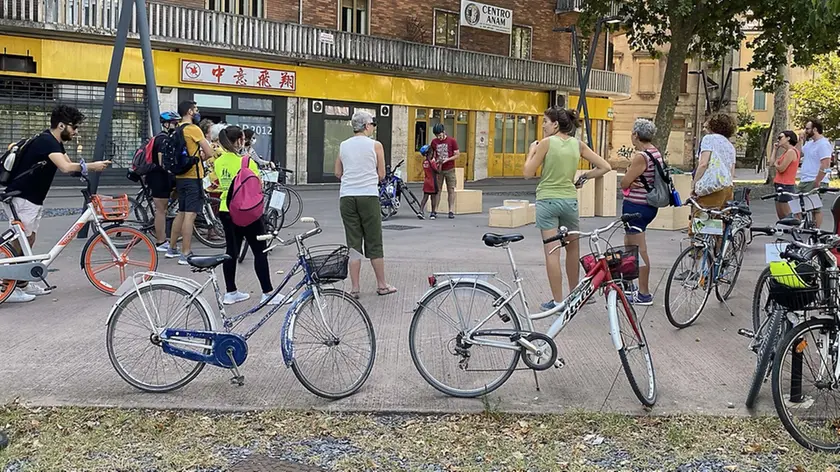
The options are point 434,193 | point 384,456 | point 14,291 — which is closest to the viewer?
point 384,456

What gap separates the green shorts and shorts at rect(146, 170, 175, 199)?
122 inches

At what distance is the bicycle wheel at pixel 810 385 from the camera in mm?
4594

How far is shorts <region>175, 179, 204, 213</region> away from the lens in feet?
32.5

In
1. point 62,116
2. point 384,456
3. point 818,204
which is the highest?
point 62,116

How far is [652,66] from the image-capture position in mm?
47312

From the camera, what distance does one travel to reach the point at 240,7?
2577cm

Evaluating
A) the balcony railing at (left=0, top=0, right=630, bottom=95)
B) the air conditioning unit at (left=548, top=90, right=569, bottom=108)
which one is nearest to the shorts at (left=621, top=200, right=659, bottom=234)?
the balcony railing at (left=0, top=0, right=630, bottom=95)

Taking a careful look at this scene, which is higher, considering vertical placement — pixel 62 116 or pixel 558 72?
pixel 558 72

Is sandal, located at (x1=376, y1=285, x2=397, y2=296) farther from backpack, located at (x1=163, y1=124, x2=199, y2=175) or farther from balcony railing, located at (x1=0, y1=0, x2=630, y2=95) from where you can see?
balcony railing, located at (x1=0, y1=0, x2=630, y2=95)

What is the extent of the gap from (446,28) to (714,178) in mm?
24237

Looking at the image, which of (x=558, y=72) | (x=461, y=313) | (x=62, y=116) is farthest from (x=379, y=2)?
(x=461, y=313)

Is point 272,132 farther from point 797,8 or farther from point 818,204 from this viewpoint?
point 818,204

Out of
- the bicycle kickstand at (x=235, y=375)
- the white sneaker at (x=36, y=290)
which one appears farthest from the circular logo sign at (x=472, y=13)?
the bicycle kickstand at (x=235, y=375)

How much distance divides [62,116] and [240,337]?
156 inches
